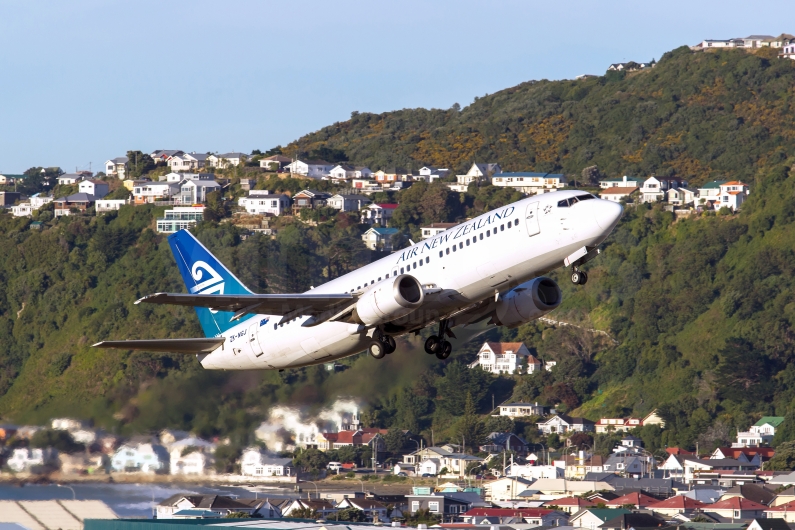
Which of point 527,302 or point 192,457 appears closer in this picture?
point 527,302

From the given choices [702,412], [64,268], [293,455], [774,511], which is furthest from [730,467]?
[64,268]

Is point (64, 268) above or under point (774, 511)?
above

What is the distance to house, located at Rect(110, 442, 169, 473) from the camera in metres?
59.2

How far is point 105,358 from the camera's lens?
11794 cm

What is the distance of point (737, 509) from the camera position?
101 m

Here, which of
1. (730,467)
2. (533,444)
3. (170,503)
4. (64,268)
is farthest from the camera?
(64,268)

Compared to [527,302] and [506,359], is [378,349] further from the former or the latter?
[506,359]

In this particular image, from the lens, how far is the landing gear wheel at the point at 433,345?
52938mm

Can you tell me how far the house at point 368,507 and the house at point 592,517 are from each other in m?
12.7

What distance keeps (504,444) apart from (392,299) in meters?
92.5

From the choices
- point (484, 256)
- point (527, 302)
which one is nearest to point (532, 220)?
point (484, 256)

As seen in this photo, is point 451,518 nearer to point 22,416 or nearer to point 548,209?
point 22,416

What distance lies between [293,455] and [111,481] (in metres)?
16.9

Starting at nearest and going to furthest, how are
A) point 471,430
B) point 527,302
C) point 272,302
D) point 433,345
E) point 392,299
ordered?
point 392,299 → point 272,302 → point 527,302 → point 433,345 → point 471,430
